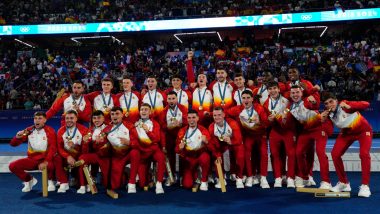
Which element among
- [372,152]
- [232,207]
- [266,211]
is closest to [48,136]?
[232,207]

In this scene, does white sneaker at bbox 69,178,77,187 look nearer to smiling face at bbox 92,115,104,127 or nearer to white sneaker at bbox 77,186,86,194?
white sneaker at bbox 77,186,86,194

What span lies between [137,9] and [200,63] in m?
7.92

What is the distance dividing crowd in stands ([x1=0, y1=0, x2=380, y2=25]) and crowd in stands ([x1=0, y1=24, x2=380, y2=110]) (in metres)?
1.81

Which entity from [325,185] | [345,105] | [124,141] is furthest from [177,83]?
[325,185]

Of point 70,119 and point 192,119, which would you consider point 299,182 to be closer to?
point 192,119

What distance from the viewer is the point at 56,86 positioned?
1808 cm

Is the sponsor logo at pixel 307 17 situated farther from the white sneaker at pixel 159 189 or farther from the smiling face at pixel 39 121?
the smiling face at pixel 39 121

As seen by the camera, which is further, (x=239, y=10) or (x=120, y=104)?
(x=239, y=10)

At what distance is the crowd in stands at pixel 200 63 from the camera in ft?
52.3

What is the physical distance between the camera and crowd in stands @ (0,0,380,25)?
2291 cm

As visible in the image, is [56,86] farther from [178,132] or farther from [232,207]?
[232,207]

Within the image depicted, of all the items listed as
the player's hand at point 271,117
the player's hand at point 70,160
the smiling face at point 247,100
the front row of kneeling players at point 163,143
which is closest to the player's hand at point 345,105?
the front row of kneeling players at point 163,143

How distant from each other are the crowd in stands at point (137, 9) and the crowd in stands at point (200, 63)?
71.4 inches

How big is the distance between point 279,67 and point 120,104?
13.1 meters
